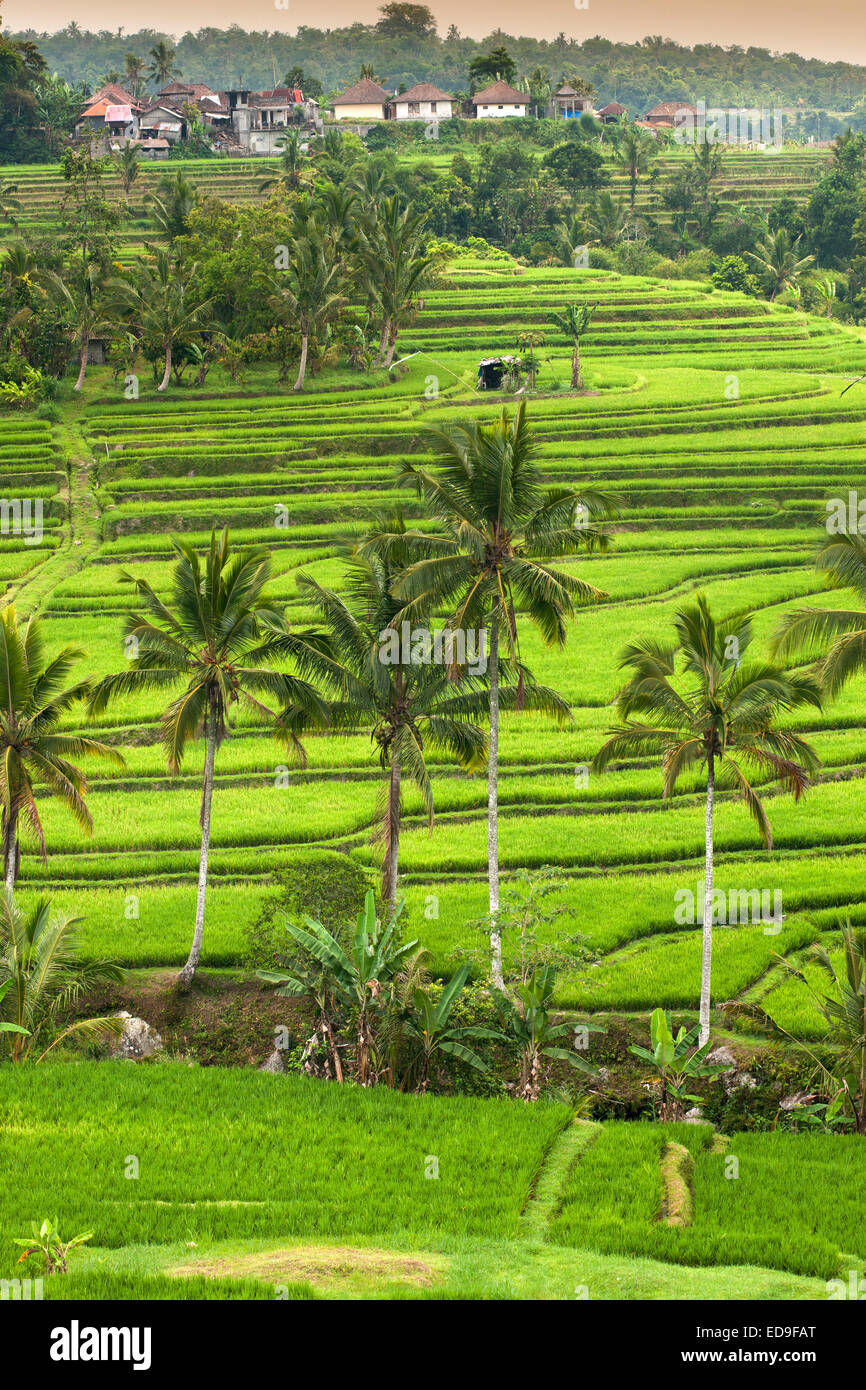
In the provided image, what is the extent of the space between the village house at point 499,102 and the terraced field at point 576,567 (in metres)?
31.1

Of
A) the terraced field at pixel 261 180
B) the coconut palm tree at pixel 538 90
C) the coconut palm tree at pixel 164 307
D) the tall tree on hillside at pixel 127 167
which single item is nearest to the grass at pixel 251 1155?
the coconut palm tree at pixel 164 307

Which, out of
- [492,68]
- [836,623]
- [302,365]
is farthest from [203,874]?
[492,68]

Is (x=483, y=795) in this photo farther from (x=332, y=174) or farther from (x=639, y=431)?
(x=332, y=174)

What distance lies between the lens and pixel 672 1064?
1670cm

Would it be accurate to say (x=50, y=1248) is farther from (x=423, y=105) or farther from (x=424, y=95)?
(x=423, y=105)

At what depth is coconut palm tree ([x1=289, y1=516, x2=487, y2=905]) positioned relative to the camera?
1909 centimetres

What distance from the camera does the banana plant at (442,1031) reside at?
54.4ft

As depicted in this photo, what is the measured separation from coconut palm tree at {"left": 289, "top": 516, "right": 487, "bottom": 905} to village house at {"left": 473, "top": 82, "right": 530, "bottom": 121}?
276 feet

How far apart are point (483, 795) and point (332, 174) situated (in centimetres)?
5324

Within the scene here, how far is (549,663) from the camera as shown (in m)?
31.0

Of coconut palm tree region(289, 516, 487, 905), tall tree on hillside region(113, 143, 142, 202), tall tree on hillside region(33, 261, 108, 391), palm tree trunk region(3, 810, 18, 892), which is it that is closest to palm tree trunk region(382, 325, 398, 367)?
tall tree on hillside region(33, 261, 108, 391)

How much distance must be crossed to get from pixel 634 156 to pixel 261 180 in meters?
21.6

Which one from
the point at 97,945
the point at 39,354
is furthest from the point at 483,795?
the point at 39,354

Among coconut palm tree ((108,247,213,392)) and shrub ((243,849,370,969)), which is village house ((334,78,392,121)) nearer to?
coconut palm tree ((108,247,213,392))
